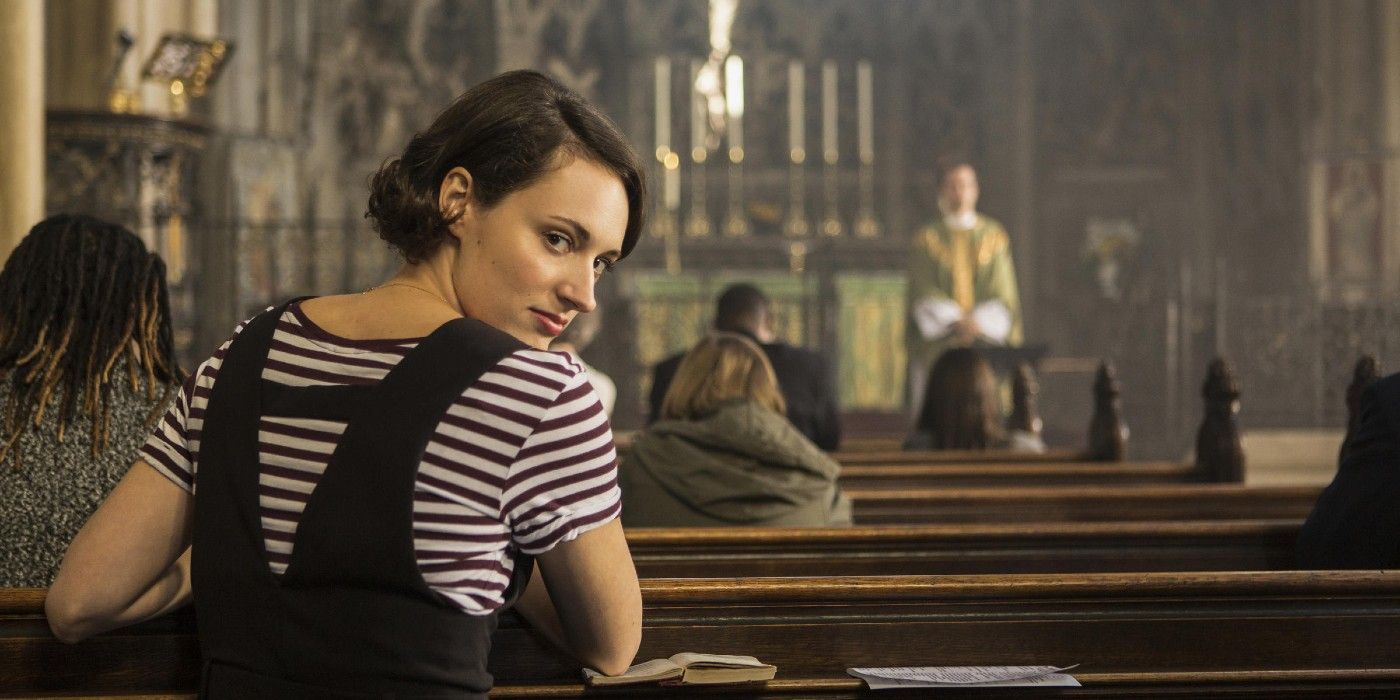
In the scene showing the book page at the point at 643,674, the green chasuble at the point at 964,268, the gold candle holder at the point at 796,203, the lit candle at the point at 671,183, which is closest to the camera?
the book page at the point at 643,674

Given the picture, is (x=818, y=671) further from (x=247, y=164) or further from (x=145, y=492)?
(x=247, y=164)

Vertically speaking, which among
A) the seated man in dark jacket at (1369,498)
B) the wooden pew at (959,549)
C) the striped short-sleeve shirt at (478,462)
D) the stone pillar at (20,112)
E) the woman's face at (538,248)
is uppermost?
the stone pillar at (20,112)

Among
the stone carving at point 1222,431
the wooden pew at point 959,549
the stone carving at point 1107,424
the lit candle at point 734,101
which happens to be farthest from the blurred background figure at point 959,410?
the lit candle at point 734,101

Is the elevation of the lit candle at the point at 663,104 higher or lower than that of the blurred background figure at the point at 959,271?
higher

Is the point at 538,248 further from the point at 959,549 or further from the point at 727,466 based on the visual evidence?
the point at 727,466

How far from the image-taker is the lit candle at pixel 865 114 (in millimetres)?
12570

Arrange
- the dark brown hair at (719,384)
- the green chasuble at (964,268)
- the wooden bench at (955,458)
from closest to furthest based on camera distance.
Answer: the dark brown hair at (719,384)
the wooden bench at (955,458)
the green chasuble at (964,268)

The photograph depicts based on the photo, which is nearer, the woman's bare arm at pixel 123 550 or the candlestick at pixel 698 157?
the woman's bare arm at pixel 123 550

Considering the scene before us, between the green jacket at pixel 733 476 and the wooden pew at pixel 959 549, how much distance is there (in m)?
0.60

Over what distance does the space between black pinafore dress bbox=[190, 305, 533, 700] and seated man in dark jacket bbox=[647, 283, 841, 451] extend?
4.27 meters

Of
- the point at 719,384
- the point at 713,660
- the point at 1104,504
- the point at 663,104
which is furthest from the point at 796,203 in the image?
the point at 713,660

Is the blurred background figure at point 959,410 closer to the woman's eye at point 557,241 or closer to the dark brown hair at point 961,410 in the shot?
the dark brown hair at point 961,410

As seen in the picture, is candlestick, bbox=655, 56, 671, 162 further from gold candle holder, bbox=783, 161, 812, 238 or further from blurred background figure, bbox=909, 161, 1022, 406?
blurred background figure, bbox=909, 161, 1022, 406

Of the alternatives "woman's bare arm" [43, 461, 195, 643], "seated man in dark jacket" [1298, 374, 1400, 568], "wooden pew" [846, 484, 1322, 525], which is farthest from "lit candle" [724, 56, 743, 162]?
"woman's bare arm" [43, 461, 195, 643]
